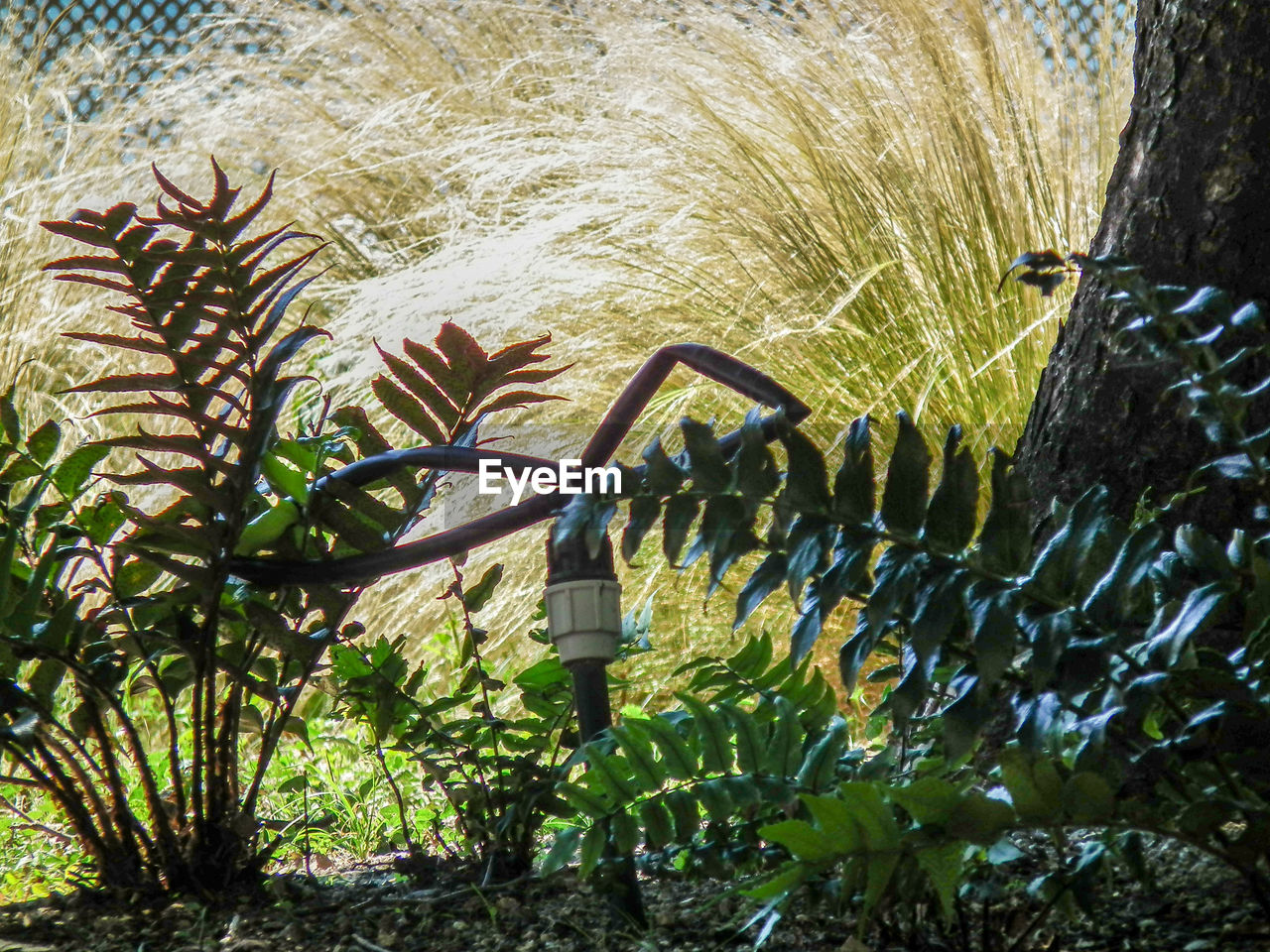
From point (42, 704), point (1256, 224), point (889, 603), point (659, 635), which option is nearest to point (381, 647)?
point (42, 704)

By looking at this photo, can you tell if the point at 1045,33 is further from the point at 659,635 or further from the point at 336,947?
the point at 336,947

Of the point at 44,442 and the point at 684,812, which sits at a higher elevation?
the point at 44,442

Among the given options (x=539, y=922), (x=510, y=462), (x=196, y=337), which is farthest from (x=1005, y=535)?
(x=196, y=337)

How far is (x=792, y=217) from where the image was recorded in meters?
2.14

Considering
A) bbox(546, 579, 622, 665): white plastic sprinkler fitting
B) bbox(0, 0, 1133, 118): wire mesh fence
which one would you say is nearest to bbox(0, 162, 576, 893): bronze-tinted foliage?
bbox(546, 579, 622, 665): white plastic sprinkler fitting

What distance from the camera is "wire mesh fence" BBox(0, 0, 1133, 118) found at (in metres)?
2.39

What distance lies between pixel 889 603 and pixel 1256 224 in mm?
564

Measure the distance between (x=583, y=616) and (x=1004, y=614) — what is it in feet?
0.68

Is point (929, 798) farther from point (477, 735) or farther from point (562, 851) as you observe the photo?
point (477, 735)

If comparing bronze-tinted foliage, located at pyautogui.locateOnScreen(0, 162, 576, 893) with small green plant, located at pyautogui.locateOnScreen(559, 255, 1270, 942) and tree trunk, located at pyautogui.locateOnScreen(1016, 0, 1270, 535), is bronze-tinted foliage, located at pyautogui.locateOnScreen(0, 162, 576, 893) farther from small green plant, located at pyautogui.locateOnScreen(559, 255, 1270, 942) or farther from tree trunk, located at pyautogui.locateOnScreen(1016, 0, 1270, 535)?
tree trunk, located at pyautogui.locateOnScreen(1016, 0, 1270, 535)

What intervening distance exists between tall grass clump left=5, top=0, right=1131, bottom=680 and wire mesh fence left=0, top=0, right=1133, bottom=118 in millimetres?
83

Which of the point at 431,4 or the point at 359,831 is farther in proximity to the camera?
the point at 431,4

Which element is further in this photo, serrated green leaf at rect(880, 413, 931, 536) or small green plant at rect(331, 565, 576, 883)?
small green plant at rect(331, 565, 576, 883)

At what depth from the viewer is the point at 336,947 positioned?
754mm
